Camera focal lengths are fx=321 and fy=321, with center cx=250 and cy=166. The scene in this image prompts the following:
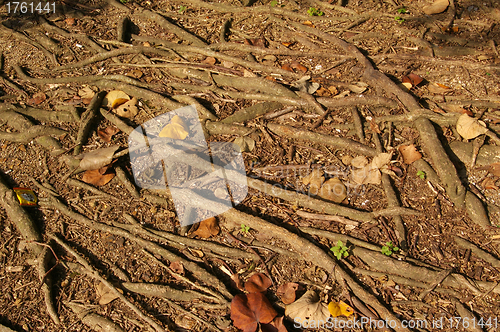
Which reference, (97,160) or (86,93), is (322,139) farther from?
(86,93)

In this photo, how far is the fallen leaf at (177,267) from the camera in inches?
116

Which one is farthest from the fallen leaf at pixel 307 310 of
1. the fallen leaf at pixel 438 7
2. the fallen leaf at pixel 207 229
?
the fallen leaf at pixel 438 7

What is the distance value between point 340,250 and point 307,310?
638 millimetres

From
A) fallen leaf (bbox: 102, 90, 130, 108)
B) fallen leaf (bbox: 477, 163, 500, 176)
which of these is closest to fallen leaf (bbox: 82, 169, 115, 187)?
fallen leaf (bbox: 102, 90, 130, 108)

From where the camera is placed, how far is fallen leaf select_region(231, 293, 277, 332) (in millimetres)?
2531

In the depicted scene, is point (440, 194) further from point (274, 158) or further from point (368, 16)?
point (368, 16)

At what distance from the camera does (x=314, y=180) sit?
11.1 ft

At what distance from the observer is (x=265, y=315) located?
255 cm

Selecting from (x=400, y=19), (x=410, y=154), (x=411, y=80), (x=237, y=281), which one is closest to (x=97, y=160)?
(x=237, y=281)

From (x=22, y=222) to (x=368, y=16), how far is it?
5.37 metres

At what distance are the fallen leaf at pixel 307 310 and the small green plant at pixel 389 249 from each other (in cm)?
75

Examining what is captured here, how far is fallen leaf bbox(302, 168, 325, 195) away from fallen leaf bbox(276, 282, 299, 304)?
0.98 metres

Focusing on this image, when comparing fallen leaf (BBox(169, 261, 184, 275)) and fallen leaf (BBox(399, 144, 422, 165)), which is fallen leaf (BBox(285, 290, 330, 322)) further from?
fallen leaf (BBox(399, 144, 422, 165))

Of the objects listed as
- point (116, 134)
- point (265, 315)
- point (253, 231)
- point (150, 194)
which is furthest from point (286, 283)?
point (116, 134)
